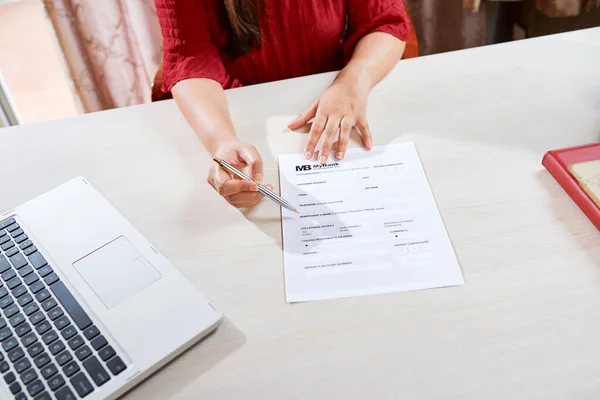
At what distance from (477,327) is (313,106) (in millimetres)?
463

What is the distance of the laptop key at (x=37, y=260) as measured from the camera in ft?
2.09

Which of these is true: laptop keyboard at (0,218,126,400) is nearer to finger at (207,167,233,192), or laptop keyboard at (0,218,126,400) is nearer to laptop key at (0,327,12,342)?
laptop key at (0,327,12,342)

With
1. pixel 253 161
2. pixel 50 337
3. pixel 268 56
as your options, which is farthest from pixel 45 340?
pixel 268 56

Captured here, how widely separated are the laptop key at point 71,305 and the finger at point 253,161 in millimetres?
287

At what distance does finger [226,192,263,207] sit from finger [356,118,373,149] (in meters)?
0.19

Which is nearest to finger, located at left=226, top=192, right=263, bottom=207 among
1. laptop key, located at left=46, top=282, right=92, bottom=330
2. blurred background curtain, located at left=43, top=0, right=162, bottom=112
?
laptop key, located at left=46, top=282, right=92, bottom=330

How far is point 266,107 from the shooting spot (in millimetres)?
898

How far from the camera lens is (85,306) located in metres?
0.59

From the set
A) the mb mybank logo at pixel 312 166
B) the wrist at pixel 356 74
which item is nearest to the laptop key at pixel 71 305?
the mb mybank logo at pixel 312 166

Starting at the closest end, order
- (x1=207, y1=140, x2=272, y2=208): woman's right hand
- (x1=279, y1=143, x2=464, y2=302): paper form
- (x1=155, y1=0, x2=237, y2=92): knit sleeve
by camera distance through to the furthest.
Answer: (x1=279, y1=143, x2=464, y2=302): paper form
(x1=207, y1=140, x2=272, y2=208): woman's right hand
(x1=155, y1=0, x2=237, y2=92): knit sleeve

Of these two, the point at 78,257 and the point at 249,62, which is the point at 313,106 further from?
the point at 78,257

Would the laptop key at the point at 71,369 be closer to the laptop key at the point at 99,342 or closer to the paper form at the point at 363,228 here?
the laptop key at the point at 99,342

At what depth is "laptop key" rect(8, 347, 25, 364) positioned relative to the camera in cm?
54

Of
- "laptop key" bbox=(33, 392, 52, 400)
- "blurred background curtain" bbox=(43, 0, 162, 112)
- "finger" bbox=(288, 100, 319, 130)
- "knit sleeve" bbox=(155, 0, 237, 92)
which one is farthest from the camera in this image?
"blurred background curtain" bbox=(43, 0, 162, 112)
